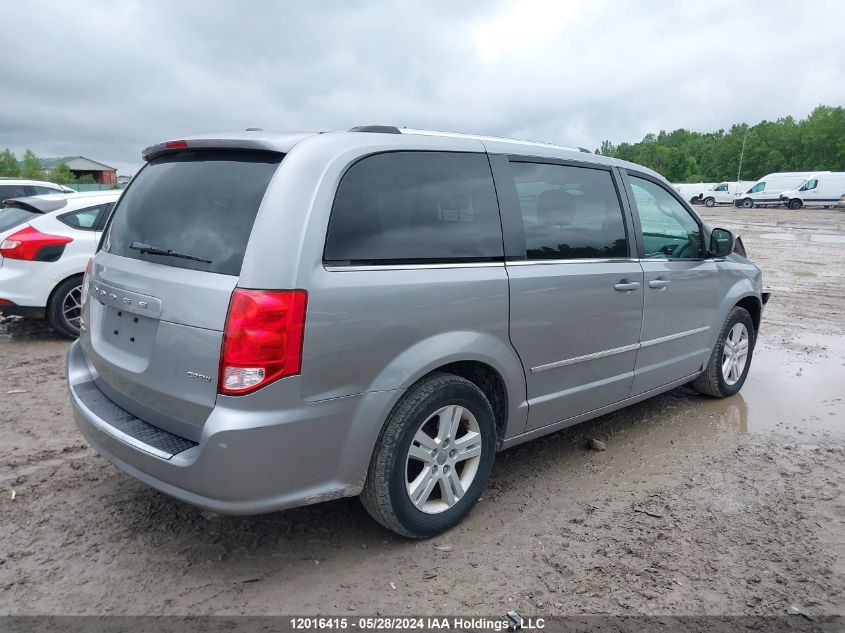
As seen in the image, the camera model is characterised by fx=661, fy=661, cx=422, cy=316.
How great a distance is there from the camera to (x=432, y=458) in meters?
3.07

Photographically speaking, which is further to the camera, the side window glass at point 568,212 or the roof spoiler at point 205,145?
the side window glass at point 568,212

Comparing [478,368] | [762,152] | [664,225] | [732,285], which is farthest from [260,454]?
[762,152]

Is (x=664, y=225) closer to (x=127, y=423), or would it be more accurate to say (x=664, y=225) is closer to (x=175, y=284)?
(x=175, y=284)

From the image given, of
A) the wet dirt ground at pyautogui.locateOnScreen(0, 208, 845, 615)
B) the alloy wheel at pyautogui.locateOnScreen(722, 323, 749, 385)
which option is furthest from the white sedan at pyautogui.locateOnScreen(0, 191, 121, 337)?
the alloy wheel at pyautogui.locateOnScreen(722, 323, 749, 385)

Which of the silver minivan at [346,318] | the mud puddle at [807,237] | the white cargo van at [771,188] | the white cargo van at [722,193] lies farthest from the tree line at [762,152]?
the silver minivan at [346,318]

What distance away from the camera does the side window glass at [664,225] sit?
434 centimetres

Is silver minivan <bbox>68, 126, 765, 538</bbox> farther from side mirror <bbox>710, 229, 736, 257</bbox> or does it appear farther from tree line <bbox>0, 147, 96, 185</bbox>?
tree line <bbox>0, 147, 96, 185</bbox>

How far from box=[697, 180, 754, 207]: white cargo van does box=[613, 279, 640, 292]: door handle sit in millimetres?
49915

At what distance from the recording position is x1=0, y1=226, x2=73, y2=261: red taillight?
6629mm

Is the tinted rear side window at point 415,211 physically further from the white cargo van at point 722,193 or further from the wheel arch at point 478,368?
the white cargo van at point 722,193

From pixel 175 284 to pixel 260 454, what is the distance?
2.55ft

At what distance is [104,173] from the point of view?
93188 mm

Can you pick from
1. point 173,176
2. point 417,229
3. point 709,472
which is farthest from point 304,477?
point 709,472

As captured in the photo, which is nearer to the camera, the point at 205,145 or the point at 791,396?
the point at 205,145
